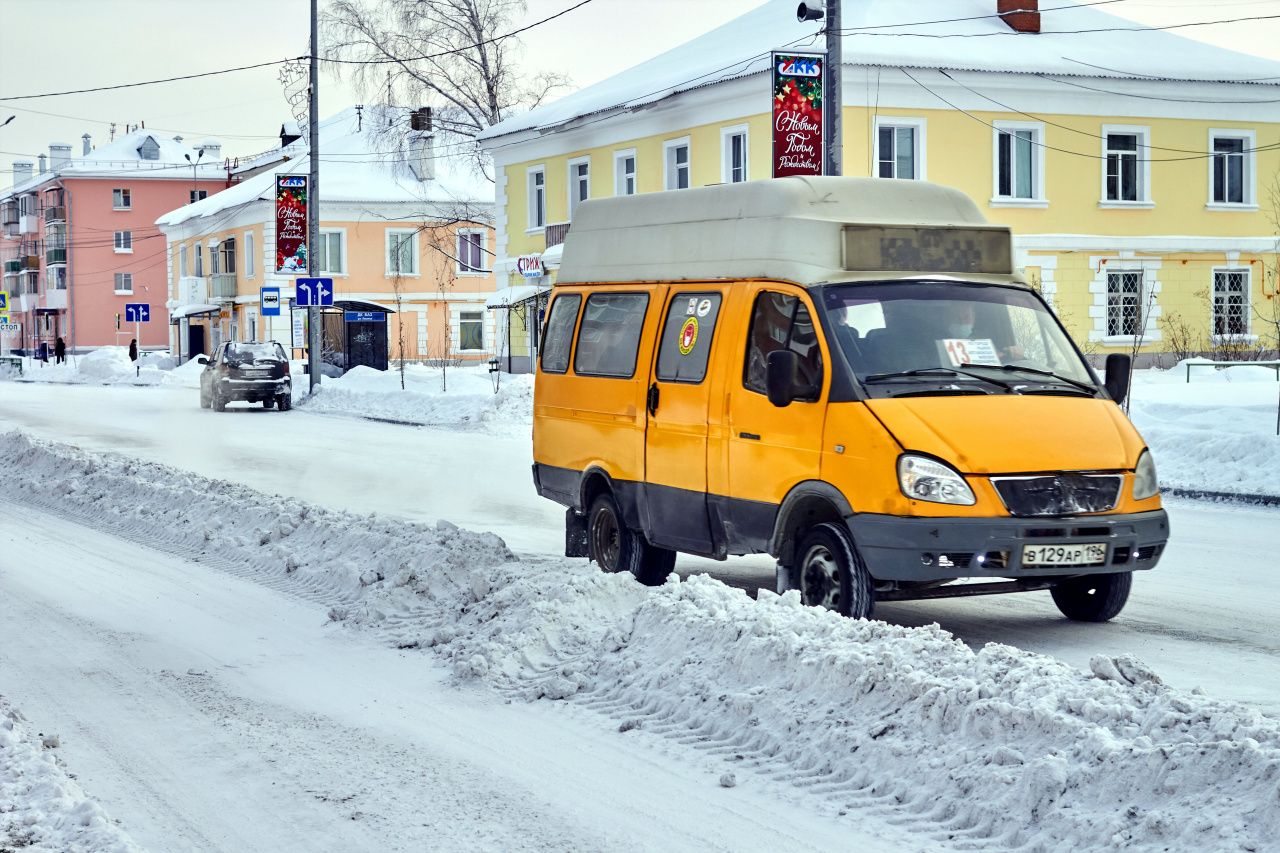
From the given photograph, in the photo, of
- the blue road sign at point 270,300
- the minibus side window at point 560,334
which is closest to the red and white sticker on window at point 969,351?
the minibus side window at point 560,334

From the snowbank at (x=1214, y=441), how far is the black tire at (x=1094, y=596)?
7207mm

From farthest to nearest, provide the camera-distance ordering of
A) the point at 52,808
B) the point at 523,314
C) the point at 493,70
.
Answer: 1. the point at 493,70
2. the point at 523,314
3. the point at 52,808

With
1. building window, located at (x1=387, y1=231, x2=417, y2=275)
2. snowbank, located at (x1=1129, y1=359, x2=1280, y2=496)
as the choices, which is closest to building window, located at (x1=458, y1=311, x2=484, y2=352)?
building window, located at (x1=387, y1=231, x2=417, y2=275)

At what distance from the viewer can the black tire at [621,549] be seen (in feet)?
35.2

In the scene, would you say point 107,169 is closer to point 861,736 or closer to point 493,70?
point 493,70

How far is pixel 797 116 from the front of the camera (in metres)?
20.4

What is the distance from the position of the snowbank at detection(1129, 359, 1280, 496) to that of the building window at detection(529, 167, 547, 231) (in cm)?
2496

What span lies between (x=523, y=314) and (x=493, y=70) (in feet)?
39.5

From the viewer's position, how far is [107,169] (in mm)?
101500

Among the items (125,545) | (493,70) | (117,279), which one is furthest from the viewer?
(117,279)

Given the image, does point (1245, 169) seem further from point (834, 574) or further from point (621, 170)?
point (834, 574)

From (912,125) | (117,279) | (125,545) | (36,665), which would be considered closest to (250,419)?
(912,125)

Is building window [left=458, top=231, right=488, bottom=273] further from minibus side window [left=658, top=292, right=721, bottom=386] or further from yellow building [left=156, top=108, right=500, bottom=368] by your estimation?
minibus side window [left=658, top=292, right=721, bottom=386]

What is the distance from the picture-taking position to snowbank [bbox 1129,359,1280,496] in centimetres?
1669
